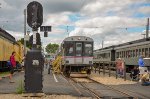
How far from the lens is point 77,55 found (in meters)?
35.2

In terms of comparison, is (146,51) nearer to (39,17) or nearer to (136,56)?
(136,56)

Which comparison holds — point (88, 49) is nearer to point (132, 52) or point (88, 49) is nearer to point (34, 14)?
point (132, 52)

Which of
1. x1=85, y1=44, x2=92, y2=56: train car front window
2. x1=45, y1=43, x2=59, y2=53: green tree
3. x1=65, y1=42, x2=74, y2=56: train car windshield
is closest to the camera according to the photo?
x1=65, y1=42, x2=74, y2=56: train car windshield

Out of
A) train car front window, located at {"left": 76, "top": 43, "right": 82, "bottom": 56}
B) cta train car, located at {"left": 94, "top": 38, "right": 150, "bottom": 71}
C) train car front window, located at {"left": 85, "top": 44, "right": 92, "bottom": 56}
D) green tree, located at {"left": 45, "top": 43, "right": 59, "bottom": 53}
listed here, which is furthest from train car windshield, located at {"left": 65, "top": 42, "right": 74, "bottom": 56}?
green tree, located at {"left": 45, "top": 43, "right": 59, "bottom": 53}

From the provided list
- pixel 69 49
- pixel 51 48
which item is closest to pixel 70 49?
pixel 69 49

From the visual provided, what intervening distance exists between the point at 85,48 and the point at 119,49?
13.1 meters

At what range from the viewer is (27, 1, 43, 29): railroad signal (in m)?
16.2

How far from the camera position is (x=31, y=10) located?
53.3ft

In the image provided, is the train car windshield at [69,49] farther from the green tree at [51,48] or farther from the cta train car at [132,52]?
the green tree at [51,48]

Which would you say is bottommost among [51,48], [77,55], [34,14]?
[77,55]

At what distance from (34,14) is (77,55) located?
1913cm

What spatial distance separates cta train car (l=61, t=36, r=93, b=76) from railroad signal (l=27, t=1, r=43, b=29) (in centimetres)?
1868

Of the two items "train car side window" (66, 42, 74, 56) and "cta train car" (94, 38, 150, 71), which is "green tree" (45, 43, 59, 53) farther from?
"train car side window" (66, 42, 74, 56)

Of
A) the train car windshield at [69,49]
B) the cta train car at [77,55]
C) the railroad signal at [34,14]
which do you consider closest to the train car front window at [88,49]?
the cta train car at [77,55]
